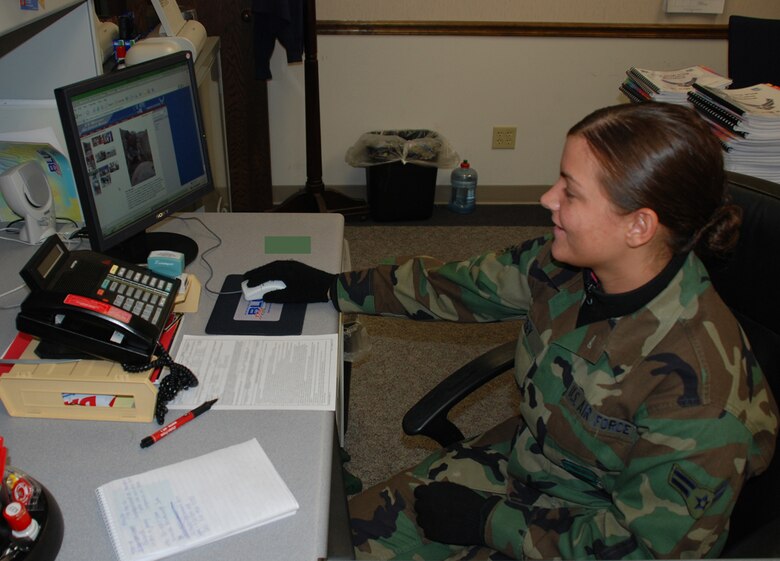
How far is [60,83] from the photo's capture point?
1.59m

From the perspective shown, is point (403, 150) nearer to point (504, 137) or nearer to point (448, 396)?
point (504, 137)

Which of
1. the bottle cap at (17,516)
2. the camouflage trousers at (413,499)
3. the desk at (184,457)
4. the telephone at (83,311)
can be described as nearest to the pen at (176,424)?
the desk at (184,457)

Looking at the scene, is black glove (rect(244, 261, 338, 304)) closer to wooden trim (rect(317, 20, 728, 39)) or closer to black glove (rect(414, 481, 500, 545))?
black glove (rect(414, 481, 500, 545))

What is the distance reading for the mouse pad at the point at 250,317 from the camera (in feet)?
4.11

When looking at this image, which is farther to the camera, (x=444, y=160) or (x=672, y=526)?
(x=444, y=160)

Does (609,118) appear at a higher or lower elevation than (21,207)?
higher

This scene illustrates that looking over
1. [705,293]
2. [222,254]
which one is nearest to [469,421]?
[222,254]

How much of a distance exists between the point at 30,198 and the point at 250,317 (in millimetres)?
578

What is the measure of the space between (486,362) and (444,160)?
2.05 m

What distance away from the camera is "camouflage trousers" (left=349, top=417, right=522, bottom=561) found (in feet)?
3.87

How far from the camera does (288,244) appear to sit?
1557mm

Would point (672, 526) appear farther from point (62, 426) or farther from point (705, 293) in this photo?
point (62, 426)

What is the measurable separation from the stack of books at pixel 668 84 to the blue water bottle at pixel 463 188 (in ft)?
5.12

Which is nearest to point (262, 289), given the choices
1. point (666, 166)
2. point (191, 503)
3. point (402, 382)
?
point (191, 503)
